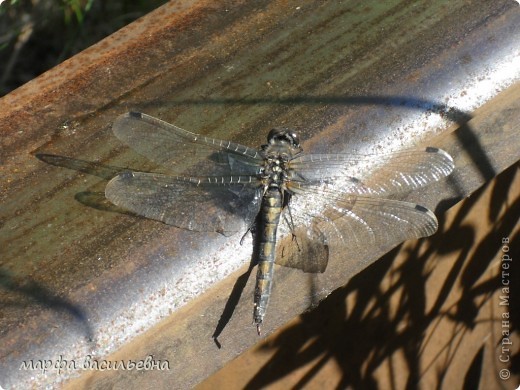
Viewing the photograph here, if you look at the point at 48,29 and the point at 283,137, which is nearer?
the point at 283,137

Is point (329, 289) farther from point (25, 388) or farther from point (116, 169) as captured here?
point (25, 388)

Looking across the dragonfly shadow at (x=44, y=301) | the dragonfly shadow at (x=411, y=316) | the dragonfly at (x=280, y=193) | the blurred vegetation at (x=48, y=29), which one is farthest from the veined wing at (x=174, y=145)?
the blurred vegetation at (x=48, y=29)

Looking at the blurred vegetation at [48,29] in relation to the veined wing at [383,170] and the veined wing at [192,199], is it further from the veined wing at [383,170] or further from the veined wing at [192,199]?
the veined wing at [383,170]

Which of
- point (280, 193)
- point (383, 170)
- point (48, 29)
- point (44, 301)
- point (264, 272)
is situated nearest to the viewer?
point (44, 301)

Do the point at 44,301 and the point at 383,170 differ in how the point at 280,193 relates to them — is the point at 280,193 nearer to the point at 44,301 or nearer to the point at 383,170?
the point at 383,170

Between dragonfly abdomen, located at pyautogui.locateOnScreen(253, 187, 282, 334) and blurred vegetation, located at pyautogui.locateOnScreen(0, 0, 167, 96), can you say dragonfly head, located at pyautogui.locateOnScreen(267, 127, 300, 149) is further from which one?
blurred vegetation, located at pyautogui.locateOnScreen(0, 0, 167, 96)

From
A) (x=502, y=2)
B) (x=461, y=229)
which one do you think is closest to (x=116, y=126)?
(x=502, y=2)

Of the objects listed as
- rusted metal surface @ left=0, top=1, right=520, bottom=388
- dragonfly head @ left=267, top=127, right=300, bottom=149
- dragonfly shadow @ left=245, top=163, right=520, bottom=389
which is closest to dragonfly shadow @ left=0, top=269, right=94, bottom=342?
rusted metal surface @ left=0, top=1, right=520, bottom=388

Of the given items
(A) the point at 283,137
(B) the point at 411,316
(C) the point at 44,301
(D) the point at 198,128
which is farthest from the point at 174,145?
(B) the point at 411,316
